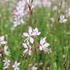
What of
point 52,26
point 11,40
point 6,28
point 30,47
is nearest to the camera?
point 30,47

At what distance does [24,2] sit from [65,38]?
0.98 m

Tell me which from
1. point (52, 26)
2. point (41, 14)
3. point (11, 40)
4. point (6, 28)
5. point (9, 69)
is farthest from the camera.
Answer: point (41, 14)

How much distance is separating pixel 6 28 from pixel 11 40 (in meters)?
0.64

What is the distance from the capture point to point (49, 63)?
240cm

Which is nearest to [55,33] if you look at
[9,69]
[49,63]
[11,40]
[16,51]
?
[11,40]

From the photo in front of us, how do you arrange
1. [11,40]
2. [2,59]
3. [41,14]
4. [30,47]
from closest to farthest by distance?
[30,47], [2,59], [11,40], [41,14]

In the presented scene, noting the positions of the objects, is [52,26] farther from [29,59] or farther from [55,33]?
[29,59]

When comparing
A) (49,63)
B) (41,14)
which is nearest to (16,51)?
(49,63)

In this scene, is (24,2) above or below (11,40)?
above

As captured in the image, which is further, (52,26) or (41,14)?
(41,14)

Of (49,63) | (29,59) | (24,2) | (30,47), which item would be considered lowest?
(49,63)

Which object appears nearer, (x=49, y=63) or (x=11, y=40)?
(x=49, y=63)

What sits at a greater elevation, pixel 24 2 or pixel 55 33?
pixel 24 2

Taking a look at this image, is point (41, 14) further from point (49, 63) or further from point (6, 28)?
point (49, 63)
